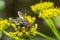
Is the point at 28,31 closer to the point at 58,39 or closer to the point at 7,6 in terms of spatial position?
the point at 58,39

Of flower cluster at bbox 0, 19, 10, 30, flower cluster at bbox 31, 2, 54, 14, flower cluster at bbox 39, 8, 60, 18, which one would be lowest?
flower cluster at bbox 0, 19, 10, 30

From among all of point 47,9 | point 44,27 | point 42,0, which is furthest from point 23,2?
point 47,9

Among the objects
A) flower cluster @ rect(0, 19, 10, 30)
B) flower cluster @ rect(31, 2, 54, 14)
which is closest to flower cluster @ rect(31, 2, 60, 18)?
flower cluster @ rect(31, 2, 54, 14)

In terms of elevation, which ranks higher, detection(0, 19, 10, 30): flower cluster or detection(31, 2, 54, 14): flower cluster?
detection(31, 2, 54, 14): flower cluster

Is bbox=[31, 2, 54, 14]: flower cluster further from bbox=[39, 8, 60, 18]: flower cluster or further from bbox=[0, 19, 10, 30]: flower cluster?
bbox=[0, 19, 10, 30]: flower cluster

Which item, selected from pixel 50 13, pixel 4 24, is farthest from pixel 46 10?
pixel 4 24

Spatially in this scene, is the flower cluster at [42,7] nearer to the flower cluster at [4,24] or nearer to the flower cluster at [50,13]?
the flower cluster at [50,13]

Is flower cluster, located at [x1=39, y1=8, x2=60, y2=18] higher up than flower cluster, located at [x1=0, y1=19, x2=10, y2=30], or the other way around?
flower cluster, located at [x1=39, y1=8, x2=60, y2=18]

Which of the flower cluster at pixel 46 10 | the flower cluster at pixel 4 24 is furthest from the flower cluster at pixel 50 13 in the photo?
the flower cluster at pixel 4 24

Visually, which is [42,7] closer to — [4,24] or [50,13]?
[50,13]

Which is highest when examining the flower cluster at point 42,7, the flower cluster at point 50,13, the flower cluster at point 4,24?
the flower cluster at point 42,7

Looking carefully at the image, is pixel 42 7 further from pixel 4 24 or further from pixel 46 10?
pixel 4 24

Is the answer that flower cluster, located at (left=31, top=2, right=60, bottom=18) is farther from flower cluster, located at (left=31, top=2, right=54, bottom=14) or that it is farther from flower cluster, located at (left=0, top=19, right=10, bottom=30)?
flower cluster, located at (left=0, top=19, right=10, bottom=30)
